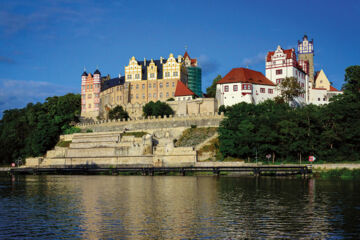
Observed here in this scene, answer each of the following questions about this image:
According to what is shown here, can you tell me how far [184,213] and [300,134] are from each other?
34461 millimetres

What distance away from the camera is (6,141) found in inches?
3696

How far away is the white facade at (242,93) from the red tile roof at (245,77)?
0.66 m

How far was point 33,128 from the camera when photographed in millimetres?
97938

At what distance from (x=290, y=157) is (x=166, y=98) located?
44.5m

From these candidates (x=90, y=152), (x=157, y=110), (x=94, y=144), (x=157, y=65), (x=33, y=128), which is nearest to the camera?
(x=90, y=152)

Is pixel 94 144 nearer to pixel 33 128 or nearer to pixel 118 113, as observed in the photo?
pixel 118 113

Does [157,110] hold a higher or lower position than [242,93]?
lower

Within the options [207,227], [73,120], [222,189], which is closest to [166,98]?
[73,120]

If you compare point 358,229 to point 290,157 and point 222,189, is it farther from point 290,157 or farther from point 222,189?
point 290,157

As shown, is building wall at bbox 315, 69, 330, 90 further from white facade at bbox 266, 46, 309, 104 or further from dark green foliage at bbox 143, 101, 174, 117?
dark green foliage at bbox 143, 101, 174, 117

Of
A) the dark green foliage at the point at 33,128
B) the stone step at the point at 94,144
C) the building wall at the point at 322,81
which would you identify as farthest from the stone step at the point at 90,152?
the building wall at the point at 322,81

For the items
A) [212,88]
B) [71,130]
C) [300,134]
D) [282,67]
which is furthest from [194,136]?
[212,88]

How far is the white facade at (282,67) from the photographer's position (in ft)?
290

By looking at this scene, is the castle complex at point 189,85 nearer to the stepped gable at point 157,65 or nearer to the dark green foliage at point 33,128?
the stepped gable at point 157,65
